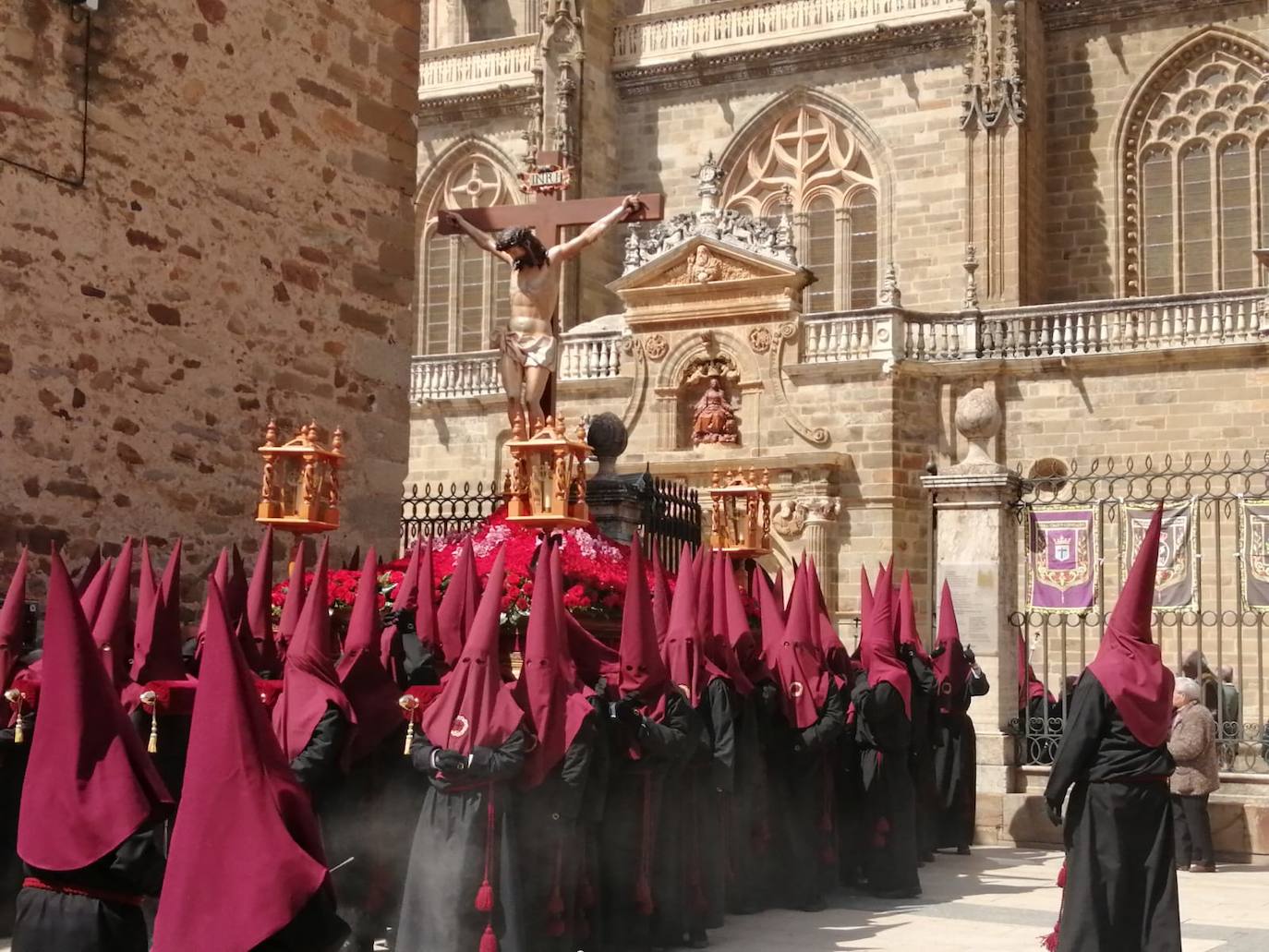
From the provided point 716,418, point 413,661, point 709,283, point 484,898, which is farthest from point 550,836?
point 709,283

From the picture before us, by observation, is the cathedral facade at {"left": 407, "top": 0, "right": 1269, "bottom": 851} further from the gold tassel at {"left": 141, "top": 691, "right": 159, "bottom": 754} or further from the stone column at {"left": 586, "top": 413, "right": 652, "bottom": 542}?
the gold tassel at {"left": 141, "top": 691, "right": 159, "bottom": 754}

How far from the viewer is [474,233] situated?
1066 centimetres

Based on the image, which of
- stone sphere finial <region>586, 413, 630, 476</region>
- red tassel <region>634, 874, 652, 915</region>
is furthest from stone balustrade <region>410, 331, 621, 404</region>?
red tassel <region>634, 874, 652, 915</region>

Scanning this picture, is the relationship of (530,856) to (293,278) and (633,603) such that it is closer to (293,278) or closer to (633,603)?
(633,603)

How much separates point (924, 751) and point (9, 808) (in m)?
5.73

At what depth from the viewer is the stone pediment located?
A: 2081 cm

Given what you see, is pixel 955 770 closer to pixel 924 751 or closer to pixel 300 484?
pixel 924 751

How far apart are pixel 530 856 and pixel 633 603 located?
3.67ft

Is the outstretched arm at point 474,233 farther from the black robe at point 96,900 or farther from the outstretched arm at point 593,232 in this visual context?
the black robe at point 96,900

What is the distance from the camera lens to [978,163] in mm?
23141

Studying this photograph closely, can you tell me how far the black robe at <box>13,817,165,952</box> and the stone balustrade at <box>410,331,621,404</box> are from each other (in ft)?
58.7

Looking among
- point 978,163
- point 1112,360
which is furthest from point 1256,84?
point 1112,360

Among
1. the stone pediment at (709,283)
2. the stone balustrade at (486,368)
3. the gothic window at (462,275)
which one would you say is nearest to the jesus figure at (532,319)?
the stone pediment at (709,283)

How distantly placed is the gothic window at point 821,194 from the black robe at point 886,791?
15.2 meters
